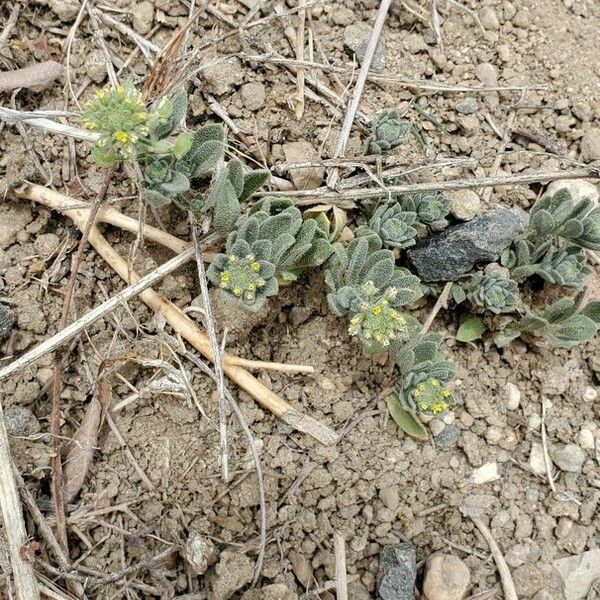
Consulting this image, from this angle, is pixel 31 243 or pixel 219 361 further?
pixel 31 243

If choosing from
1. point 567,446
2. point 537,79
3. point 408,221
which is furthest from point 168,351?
point 537,79

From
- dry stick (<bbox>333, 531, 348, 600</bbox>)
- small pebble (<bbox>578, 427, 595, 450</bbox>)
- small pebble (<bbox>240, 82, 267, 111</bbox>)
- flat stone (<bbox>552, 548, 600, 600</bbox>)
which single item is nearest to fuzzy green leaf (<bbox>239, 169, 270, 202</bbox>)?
small pebble (<bbox>240, 82, 267, 111</bbox>)

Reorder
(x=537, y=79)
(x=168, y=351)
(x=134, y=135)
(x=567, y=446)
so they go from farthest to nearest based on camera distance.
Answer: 1. (x=537, y=79)
2. (x=567, y=446)
3. (x=168, y=351)
4. (x=134, y=135)

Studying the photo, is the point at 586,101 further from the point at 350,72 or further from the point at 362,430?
the point at 362,430

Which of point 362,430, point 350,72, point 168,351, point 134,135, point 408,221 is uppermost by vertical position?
point 134,135

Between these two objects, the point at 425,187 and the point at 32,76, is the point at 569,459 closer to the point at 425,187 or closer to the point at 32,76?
the point at 425,187

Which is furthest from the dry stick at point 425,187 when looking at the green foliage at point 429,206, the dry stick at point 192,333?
the dry stick at point 192,333
